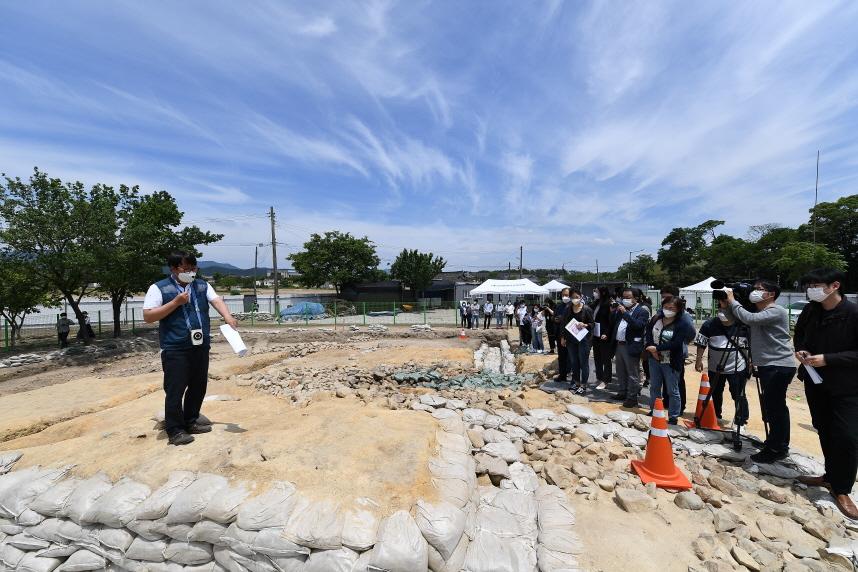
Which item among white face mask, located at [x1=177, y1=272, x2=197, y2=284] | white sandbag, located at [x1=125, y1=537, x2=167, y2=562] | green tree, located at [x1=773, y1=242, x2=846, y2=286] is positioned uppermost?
green tree, located at [x1=773, y1=242, x2=846, y2=286]

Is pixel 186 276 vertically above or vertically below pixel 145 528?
above

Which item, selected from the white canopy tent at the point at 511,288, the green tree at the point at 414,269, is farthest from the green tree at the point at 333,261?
the white canopy tent at the point at 511,288

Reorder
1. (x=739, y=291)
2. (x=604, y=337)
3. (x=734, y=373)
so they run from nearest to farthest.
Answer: (x=739, y=291)
(x=734, y=373)
(x=604, y=337)

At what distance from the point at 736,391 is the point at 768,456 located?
982mm

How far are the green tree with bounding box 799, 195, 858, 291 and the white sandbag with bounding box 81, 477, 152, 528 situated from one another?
157ft

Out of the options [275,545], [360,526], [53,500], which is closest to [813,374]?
[360,526]

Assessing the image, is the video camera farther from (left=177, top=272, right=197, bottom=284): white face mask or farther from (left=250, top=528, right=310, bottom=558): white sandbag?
(left=177, top=272, right=197, bottom=284): white face mask

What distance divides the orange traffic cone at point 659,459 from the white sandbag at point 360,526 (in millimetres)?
2493

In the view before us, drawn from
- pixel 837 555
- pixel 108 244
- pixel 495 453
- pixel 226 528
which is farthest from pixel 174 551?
pixel 108 244

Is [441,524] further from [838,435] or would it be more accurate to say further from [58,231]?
[58,231]

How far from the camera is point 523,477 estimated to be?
3.45 meters

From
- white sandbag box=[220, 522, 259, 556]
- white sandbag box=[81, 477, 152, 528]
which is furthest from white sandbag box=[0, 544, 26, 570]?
white sandbag box=[220, 522, 259, 556]

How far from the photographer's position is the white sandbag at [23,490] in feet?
9.86

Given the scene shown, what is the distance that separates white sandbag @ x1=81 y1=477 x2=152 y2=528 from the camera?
271 centimetres
